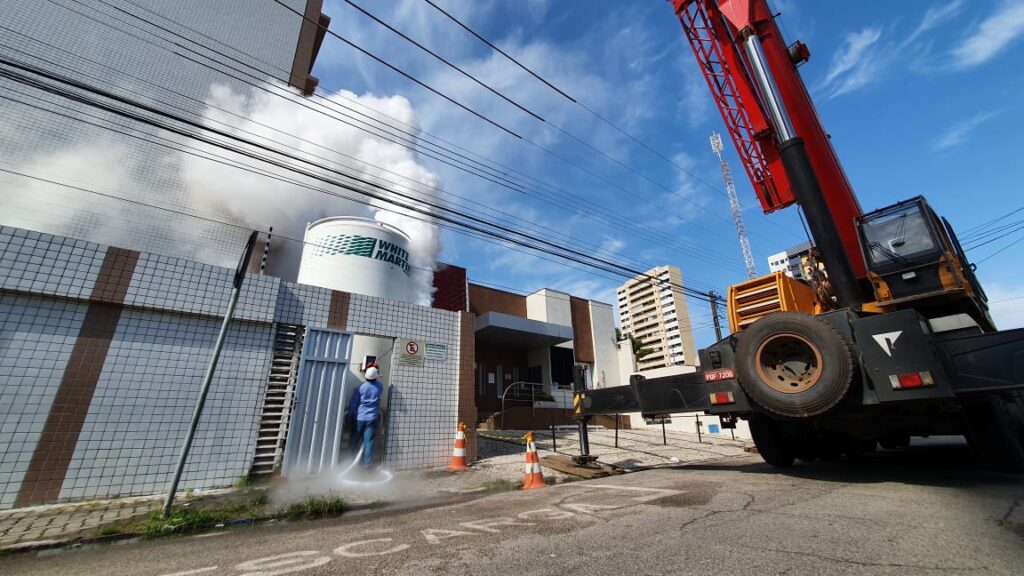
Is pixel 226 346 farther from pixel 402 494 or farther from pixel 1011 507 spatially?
pixel 1011 507

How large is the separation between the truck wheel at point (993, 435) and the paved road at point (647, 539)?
0.40m

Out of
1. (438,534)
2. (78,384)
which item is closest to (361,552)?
(438,534)

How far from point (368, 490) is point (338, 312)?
134 inches

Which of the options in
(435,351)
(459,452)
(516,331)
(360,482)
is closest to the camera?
(360,482)

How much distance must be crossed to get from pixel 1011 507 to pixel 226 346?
9.45 m

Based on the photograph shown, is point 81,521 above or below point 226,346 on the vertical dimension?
below

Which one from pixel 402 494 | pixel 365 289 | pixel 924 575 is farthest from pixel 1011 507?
pixel 365 289

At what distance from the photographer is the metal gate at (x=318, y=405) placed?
6.59m

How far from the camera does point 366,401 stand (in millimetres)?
7262

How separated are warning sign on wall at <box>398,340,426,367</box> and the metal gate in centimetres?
109

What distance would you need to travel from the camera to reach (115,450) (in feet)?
17.3

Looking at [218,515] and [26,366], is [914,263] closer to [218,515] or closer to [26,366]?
[218,515]

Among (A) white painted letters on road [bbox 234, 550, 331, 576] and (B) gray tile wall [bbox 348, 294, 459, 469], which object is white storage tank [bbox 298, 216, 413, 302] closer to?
(B) gray tile wall [bbox 348, 294, 459, 469]

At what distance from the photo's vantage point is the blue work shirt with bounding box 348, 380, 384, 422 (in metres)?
7.18
